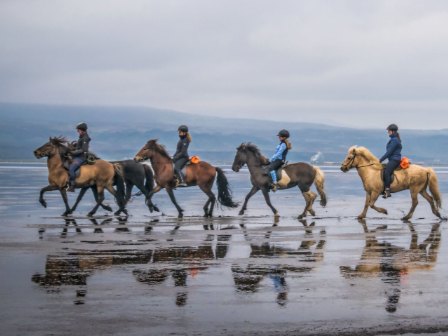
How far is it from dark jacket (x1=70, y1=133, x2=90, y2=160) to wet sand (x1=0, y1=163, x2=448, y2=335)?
3.55 metres

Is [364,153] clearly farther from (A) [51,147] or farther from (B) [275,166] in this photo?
(A) [51,147]

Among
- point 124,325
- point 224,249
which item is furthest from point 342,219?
point 124,325

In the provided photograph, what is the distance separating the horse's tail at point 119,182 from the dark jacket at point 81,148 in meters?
1.05

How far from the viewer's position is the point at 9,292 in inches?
295

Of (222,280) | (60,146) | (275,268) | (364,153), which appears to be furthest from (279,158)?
(222,280)

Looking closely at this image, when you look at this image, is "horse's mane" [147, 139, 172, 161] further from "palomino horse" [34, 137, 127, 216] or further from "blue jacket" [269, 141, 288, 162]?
"blue jacket" [269, 141, 288, 162]

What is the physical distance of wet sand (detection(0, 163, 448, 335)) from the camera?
20.5 ft

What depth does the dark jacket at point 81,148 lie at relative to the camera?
61.0ft

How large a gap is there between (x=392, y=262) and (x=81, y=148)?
1107 cm

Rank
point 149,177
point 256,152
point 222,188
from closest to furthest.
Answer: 1. point 256,152
2. point 222,188
3. point 149,177

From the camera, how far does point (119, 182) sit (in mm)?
19609

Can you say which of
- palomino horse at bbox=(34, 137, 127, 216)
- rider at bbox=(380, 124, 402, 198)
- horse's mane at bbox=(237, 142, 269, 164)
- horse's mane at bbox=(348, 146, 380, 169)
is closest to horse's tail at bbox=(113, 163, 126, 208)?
palomino horse at bbox=(34, 137, 127, 216)

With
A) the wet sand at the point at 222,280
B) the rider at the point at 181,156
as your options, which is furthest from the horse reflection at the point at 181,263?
the rider at the point at 181,156

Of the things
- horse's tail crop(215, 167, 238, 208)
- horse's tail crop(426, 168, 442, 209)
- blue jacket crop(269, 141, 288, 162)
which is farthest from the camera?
horse's tail crop(215, 167, 238, 208)
